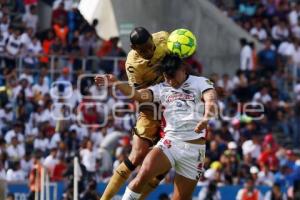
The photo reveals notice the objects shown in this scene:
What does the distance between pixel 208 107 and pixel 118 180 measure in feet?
6.65

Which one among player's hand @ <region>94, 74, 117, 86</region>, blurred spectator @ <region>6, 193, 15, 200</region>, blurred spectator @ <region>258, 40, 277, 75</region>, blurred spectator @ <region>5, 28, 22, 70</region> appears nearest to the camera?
player's hand @ <region>94, 74, 117, 86</region>

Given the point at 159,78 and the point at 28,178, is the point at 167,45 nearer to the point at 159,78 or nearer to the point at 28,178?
the point at 159,78

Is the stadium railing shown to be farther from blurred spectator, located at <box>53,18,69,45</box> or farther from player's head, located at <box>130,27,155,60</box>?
player's head, located at <box>130,27,155,60</box>

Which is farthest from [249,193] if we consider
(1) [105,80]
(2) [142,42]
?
(1) [105,80]

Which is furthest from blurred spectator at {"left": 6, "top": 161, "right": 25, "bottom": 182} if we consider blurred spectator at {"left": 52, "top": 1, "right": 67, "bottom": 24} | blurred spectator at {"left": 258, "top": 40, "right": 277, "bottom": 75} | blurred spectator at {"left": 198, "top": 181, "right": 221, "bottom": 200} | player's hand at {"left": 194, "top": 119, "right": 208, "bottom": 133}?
player's hand at {"left": 194, "top": 119, "right": 208, "bottom": 133}

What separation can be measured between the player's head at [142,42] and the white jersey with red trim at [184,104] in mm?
701

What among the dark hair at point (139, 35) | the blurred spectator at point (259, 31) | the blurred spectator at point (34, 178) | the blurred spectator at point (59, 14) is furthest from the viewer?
the blurred spectator at point (259, 31)

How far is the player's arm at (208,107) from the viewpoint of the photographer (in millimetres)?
15156

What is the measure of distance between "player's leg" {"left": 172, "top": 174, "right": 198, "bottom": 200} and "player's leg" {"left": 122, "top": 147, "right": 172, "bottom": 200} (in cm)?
25

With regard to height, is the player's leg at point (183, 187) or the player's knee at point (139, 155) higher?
the player's knee at point (139, 155)

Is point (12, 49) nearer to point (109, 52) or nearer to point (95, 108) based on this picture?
point (95, 108)

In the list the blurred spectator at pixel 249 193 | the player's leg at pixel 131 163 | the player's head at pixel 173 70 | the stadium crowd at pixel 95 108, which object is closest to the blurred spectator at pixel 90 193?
the stadium crowd at pixel 95 108

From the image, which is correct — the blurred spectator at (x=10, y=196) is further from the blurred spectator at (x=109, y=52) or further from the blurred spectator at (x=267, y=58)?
the blurred spectator at (x=267, y=58)

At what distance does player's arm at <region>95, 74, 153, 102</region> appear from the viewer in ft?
49.7
